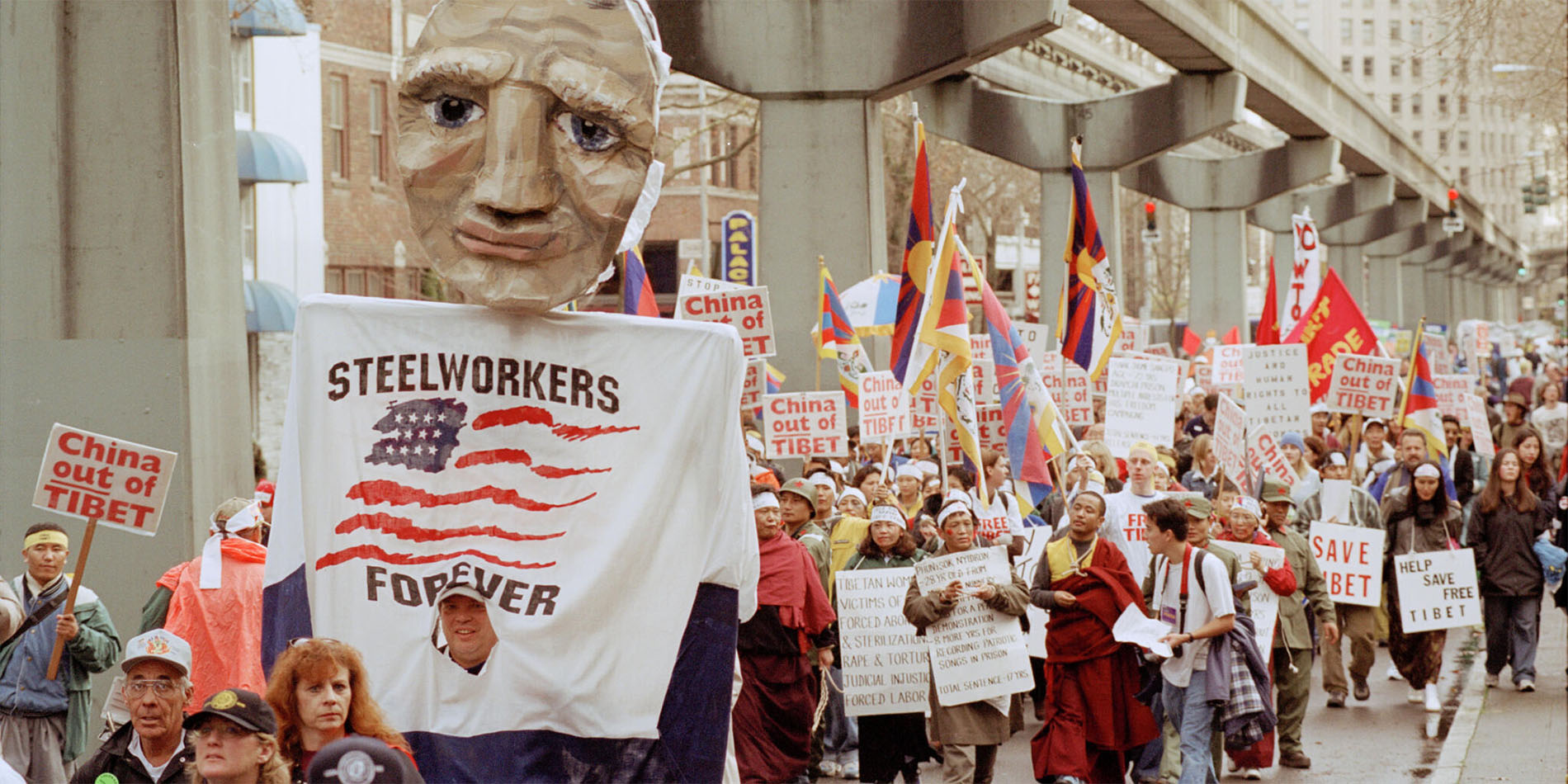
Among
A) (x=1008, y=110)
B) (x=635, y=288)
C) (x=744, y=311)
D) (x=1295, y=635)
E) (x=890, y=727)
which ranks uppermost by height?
(x=1008, y=110)

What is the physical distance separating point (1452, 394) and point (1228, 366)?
265 cm

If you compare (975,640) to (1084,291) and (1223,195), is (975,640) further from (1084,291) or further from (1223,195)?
(1223,195)

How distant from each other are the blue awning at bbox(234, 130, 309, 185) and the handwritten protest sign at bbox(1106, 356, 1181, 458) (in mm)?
19483

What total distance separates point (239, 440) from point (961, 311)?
4684 mm

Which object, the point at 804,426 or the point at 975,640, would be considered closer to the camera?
the point at 975,640

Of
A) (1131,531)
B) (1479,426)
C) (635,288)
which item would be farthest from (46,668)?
(1479,426)

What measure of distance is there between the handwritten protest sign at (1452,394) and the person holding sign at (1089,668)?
12910 millimetres

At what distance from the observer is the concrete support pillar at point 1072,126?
32812 mm

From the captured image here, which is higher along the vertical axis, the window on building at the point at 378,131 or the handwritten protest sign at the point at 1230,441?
the window on building at the point at 378,131

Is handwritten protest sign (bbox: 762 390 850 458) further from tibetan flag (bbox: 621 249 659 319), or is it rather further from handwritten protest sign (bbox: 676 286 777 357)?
tibetan flag (bbox: 621 249 659 319)

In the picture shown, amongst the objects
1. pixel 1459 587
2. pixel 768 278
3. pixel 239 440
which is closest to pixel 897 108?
pixel 768 278

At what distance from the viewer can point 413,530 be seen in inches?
253

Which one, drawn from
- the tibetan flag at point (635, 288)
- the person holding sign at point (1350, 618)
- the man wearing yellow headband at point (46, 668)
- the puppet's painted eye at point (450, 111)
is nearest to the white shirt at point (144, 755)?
the puppet's painted eye at point (450, 111)

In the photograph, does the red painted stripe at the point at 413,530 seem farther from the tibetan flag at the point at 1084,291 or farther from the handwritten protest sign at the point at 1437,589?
the tibetan flag at the point at 1084,291
